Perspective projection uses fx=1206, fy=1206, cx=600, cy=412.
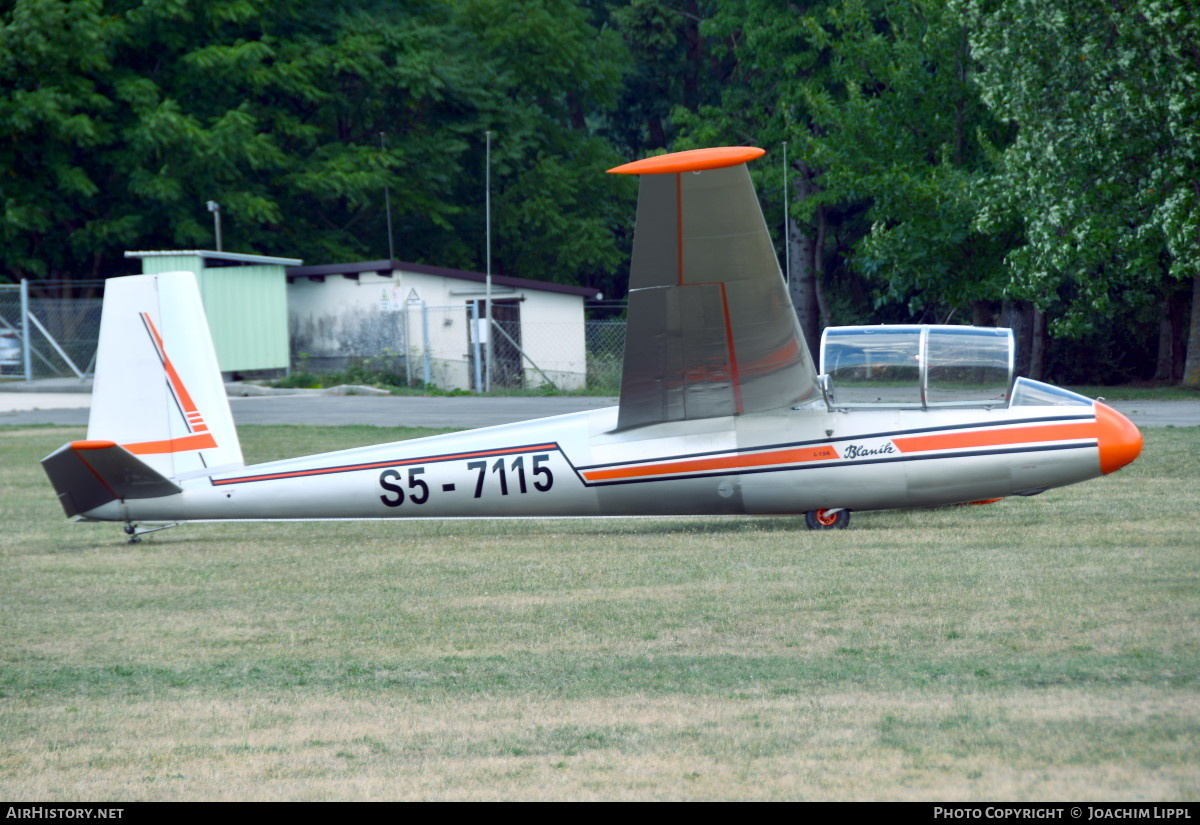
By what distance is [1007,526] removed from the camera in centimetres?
998

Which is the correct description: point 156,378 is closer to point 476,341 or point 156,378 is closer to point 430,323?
point 476,341

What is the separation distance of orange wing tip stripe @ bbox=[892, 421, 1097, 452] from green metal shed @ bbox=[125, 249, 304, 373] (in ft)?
77.3

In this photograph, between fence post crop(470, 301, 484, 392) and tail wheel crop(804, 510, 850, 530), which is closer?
tail wheel crop(804, 510, 850, 530)

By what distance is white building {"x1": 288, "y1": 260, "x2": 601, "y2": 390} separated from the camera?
102 feet

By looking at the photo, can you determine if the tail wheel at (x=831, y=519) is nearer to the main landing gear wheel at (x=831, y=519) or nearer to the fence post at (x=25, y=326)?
the main landing gear wheel at (x=831, y=519)

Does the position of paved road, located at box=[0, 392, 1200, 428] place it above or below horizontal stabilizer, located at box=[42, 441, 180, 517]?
below

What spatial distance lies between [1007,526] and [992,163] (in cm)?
2057

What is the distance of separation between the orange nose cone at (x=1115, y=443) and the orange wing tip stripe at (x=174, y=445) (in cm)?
757

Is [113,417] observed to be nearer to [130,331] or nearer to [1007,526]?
[130,331]

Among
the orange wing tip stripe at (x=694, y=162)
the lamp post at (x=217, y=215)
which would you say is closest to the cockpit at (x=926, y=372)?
the orange wing tip stripe at (x=694, y=162)

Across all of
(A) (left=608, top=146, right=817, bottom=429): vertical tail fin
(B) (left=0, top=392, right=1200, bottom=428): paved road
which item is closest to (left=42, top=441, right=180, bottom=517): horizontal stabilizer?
(A) (left=608, top=146, right=817, bottom=429): vertical tail fin

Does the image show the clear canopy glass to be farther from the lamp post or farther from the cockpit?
the lamp post

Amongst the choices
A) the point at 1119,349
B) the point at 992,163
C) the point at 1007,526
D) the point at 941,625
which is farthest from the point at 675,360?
the point at 1119,349

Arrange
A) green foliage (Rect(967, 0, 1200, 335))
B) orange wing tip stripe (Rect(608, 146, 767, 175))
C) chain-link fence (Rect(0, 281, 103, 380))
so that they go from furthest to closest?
chain-link fence (Rect(0, 281, 103, 380)), green foliage (Rect(967, 0, 1200, 335)), orange wing tip stripe (Rect(608, 146, 767, 175))
